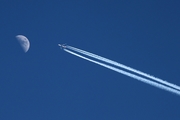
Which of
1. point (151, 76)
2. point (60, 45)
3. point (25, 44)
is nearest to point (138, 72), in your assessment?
point (151, 76)

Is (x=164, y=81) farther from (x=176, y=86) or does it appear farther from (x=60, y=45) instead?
(x=60, y=45)

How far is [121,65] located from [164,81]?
2.86 metres

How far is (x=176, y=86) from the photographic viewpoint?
92.8ft

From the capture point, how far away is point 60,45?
96.4ft

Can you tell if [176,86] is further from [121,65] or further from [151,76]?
[121,65]

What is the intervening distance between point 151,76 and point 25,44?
27.0ft

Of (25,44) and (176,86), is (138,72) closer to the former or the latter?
(176,86)

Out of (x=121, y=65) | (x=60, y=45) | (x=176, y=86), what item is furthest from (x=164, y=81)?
(x=60, y=45)

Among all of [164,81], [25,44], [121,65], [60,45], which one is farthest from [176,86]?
[25,44]

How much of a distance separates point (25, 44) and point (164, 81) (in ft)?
29.7

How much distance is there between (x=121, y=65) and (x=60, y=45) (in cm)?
413

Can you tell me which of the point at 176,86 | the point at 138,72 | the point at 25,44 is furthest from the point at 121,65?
the point at 25,44

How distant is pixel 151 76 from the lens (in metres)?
28.7

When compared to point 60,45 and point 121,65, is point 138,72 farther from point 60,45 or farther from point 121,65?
point 60,45
